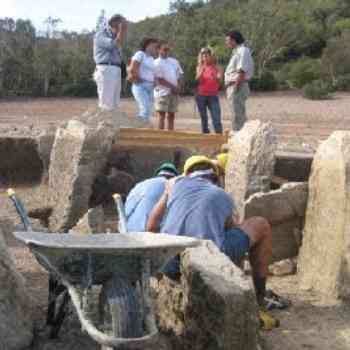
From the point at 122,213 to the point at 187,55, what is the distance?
72.0ft

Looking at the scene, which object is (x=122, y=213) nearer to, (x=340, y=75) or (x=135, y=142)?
(x=135, y=142)

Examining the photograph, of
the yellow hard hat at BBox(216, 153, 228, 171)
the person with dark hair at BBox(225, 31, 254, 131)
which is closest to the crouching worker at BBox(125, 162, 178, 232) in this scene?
the yellow hard hat at BBox(216, 153, 228, 171)

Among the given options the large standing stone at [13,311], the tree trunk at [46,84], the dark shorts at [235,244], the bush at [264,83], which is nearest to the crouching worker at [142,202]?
the dark shorts at [235,244]

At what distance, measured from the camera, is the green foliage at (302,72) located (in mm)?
26953

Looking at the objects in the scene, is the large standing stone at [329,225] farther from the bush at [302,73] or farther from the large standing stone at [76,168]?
the bush at [302,73]

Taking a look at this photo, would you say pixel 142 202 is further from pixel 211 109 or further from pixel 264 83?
pixel 264 83

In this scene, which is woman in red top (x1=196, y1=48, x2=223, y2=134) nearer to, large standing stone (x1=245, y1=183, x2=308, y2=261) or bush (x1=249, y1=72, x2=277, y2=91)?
large standing stone (x1=245, y1=183, x2=308, y2=261)

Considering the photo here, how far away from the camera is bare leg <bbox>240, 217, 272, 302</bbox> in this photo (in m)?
6.01

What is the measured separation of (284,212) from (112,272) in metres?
3.37

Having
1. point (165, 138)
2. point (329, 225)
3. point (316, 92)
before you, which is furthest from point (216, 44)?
point (329, 225)

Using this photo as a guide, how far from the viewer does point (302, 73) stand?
27594 millimetres

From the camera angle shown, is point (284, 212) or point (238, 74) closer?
point (284, 212)

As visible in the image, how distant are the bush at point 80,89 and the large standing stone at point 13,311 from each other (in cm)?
1805

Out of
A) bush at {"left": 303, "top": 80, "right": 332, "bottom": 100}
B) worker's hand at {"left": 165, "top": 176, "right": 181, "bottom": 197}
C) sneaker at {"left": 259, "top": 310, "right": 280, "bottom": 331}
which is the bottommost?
sneaker at {"left": 259, "top": 310, "right": 280, "bottom": 331}
